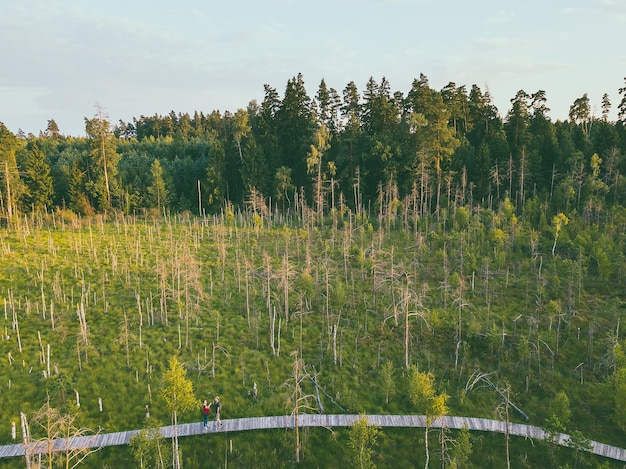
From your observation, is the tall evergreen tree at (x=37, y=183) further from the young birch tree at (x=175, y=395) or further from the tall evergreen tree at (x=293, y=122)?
the young birch tree at (x=175, y=395)

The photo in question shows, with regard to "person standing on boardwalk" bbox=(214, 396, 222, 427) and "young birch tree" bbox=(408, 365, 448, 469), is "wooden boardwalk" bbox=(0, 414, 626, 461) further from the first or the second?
"young birch tree" bbox=(408, 365, 448, 469)

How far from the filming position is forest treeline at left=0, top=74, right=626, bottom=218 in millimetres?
54812

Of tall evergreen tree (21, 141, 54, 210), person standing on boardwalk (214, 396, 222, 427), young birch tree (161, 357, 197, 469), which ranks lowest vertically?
person standing on boardwalk (214, 396, 222, 427)

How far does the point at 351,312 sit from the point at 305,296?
401 centimetres

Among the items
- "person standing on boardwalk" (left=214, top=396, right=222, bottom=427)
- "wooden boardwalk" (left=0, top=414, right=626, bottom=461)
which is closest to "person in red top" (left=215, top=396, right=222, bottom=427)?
"person standing on boardwalk" (left=214, top=396, right=222, bottom=427)

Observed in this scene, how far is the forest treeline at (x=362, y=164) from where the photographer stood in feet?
180

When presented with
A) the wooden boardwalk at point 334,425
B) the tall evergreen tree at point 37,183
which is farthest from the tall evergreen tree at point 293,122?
the wooden boardwalk at point 334,425

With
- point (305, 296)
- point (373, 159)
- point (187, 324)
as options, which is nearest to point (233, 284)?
point (305, 296)

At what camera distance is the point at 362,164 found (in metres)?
62.1

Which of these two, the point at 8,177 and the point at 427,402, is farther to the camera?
the point at 8,177

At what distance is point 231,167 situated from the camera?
224 ft

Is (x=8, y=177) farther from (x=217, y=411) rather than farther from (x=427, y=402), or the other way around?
(x=427, y=402)

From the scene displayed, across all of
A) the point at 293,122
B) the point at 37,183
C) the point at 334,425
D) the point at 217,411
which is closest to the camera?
the point at 217,411

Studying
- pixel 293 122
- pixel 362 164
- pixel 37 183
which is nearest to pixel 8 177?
pixel 37 183
